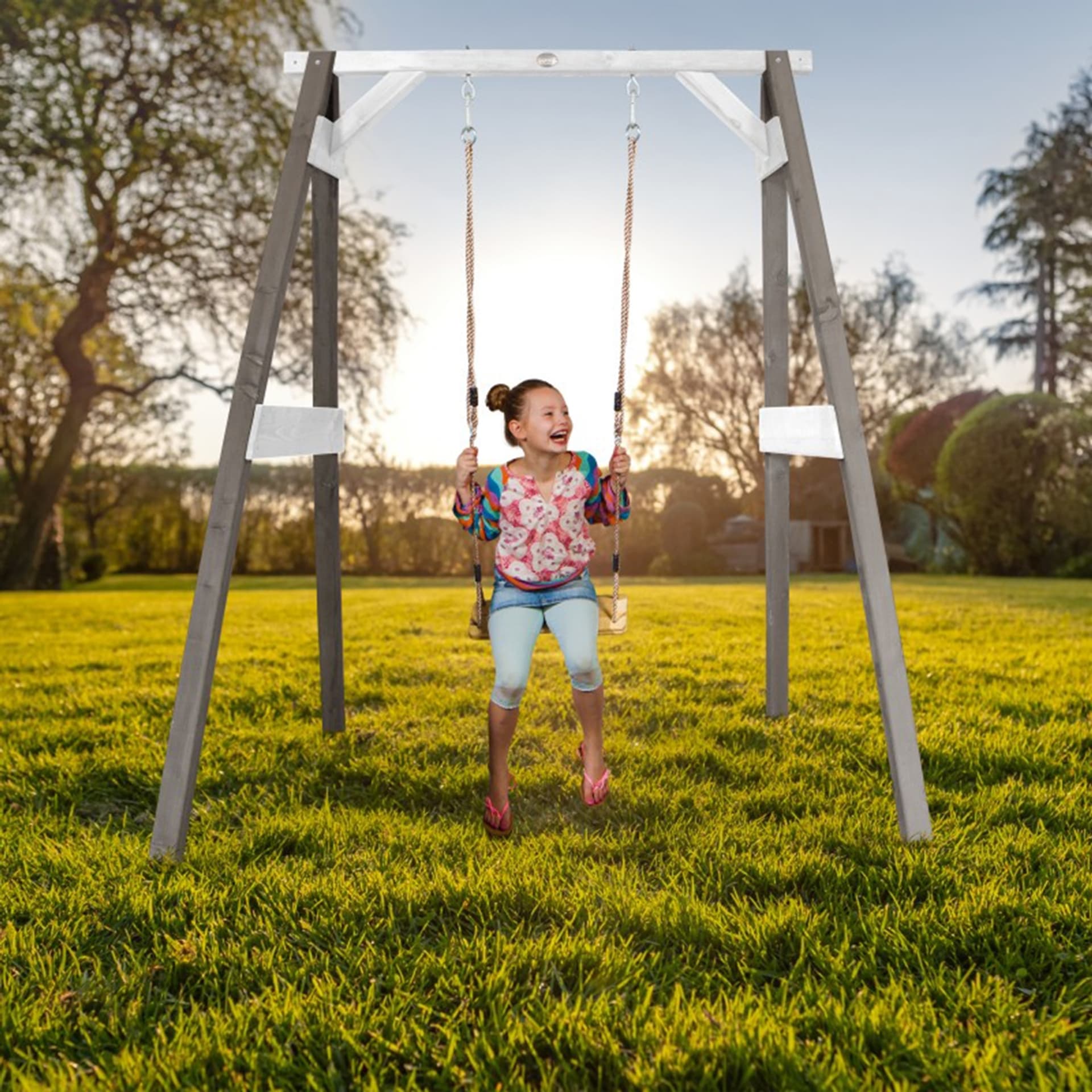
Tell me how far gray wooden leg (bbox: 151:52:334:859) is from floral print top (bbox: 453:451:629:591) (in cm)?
74

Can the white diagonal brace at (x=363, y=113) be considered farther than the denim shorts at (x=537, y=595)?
Yes

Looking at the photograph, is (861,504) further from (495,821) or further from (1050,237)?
(1050,237)

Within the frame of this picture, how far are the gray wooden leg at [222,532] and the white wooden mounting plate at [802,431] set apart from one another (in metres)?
1.63

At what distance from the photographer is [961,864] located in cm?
271

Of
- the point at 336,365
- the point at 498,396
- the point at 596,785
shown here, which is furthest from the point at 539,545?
the point at 336,365

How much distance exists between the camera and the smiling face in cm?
322

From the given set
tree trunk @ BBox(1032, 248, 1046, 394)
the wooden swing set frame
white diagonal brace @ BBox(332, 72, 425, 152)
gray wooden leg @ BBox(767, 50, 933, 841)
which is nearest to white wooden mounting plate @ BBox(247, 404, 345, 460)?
the wooden swing set frame

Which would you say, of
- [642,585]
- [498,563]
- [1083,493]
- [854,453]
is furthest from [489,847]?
[1083,493]

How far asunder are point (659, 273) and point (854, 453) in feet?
29.6

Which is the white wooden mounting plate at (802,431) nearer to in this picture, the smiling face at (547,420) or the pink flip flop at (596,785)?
the smiling face at (547,420)

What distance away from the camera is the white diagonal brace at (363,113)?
11.3 feet

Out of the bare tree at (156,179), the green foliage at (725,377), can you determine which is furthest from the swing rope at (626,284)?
the green foliage at (725,377)

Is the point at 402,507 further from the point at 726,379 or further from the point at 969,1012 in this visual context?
the point at 969,1012

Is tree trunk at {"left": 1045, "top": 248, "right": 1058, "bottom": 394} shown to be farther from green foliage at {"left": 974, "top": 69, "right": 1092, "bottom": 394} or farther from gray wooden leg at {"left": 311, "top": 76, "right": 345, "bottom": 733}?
gray wooden leg at {"left": 311, "top": 76, "right": 345, "bottom": 733}
